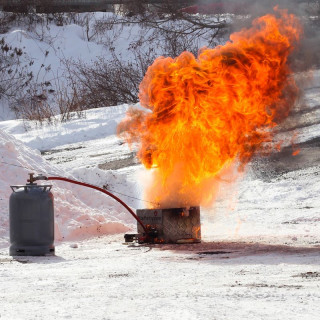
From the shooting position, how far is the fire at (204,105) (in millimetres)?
10492

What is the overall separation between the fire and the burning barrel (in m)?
0.59

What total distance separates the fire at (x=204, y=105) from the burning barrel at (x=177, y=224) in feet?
1.94

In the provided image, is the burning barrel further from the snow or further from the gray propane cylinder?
the gray propane cylinder

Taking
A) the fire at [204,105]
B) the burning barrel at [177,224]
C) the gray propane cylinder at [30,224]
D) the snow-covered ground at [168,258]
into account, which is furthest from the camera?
the fire at [204,105]

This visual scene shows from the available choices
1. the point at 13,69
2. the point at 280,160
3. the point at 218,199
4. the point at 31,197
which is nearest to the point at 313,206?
the point at 218,199

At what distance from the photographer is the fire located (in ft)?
34.4

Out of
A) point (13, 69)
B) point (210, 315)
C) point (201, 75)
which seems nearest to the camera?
point (210, 315)

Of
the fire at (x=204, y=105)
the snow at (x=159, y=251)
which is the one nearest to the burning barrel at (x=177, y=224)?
the snow at (x=159, y=251)

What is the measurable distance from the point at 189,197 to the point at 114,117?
34.7ft

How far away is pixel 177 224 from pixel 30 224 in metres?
1.89

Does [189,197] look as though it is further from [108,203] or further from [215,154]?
[108,203]

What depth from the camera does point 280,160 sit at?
15.9 m

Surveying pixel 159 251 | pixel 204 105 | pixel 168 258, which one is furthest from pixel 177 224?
pixel 204 105

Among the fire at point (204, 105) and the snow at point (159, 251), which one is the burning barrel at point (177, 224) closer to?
the snow at point (159, 251)
